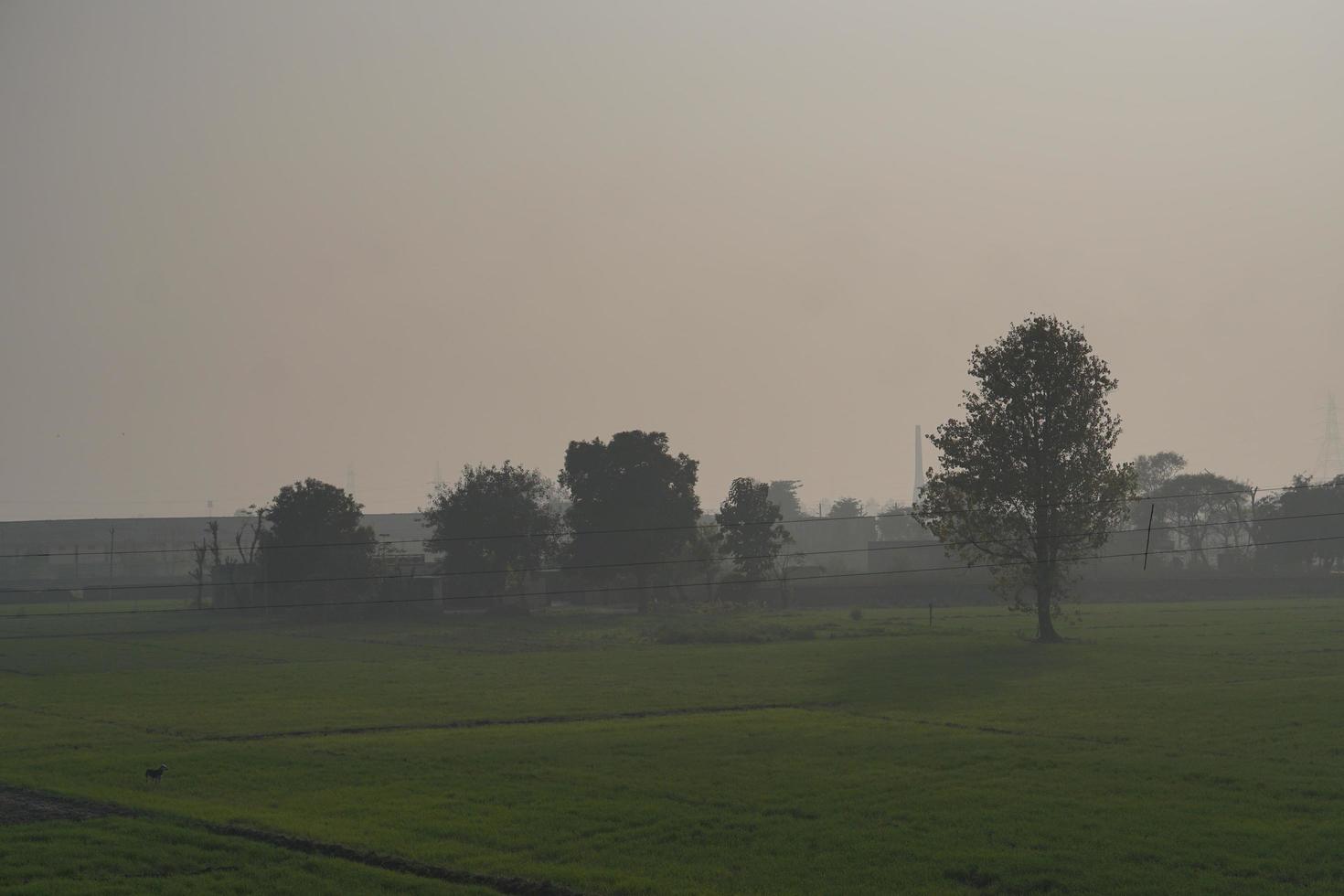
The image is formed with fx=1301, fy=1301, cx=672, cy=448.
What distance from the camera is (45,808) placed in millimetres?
32281

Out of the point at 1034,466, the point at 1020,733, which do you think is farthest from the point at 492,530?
the point at 1020,733

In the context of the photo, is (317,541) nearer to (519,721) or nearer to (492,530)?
(492,530)

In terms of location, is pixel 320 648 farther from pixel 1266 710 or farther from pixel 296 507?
pixel 1266 710

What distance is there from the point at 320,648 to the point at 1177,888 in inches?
3243

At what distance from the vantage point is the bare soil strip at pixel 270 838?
24703mm

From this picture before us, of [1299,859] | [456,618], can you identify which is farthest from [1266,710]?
[456,618]

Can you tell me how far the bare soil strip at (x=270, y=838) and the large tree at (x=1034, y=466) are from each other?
62.2m

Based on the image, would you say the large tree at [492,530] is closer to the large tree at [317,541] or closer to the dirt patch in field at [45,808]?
the large tree at [317,541]

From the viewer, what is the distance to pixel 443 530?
15862 cm

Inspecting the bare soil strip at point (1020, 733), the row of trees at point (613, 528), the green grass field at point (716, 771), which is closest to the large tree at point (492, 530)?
the row of trees at point (613, 528)

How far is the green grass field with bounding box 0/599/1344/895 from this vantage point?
25.5m

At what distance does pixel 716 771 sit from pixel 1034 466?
54512 mm

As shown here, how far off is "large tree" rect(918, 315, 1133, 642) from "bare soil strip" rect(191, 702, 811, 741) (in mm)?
34884

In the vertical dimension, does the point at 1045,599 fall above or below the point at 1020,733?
above
